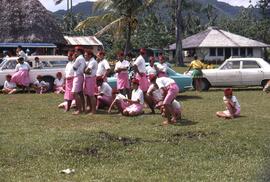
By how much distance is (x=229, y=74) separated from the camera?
22203mm

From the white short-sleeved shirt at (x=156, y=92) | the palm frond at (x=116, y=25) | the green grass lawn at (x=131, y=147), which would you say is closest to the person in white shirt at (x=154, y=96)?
the white short-sleeved shirt at (x=156, y=92)

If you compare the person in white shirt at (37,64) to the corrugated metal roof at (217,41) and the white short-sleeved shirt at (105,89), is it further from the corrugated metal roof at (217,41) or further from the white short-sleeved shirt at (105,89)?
the corrugated metal roof at (217,41)

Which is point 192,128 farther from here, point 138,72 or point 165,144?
point 138,72

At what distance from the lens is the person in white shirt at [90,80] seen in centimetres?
1319

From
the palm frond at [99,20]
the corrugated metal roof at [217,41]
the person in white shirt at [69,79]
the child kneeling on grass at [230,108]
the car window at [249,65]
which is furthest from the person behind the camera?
the corrugated metal roof at [217,41]

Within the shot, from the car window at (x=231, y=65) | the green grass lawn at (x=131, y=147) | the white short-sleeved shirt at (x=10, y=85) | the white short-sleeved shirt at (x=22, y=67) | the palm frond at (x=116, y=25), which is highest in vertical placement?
the palm frond at (x=116, y=25)

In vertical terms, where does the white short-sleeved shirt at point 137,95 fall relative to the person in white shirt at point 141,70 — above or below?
below

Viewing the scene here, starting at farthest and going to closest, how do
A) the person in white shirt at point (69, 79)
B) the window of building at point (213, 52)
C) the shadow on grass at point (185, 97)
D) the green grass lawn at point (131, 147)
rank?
the window of building at point (213, 52) → the shadow on grass at point (185, 97) → the person in white shirt at point (69, 79) → the green grass lawn at point (131, 147)

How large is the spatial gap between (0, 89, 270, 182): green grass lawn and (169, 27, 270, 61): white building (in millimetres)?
44742

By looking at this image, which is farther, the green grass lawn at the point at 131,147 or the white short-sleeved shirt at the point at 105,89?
the white short-sleeved shirt at the point at 105,89

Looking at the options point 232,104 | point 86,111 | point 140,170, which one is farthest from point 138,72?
point 140,170

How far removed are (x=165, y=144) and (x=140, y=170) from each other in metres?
1.71

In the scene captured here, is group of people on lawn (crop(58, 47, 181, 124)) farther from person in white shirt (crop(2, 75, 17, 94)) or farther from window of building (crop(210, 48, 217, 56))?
window of building (crop(210, 48, 217, 56))

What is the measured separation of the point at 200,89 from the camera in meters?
21.9
